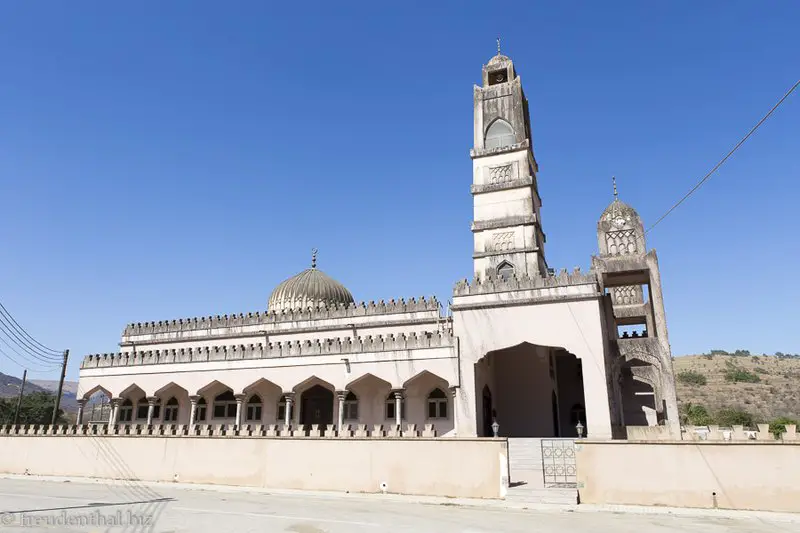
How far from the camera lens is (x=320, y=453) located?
17203 millimetres

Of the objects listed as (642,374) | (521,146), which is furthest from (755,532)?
(521,146)

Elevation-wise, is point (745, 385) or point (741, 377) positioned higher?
point (741, 377)

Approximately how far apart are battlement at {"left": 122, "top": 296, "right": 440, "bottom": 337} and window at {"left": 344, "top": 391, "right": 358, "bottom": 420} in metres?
5.75

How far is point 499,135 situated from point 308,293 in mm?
16771

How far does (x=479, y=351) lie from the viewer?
927 inches

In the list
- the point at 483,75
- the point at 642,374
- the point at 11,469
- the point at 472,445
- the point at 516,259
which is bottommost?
the point at 11,469

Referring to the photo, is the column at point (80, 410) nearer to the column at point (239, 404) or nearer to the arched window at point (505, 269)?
the column at point (239, 404)

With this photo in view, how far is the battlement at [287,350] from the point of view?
25672 mm

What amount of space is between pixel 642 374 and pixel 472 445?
53.8ft

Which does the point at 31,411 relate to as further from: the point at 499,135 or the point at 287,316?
the point at 499,135

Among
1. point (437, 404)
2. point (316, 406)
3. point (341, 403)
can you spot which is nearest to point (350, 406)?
point (341, 403)

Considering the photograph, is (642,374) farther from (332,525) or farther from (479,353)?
(332,525)

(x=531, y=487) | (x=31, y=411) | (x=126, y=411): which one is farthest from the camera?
(x=31, y=411)

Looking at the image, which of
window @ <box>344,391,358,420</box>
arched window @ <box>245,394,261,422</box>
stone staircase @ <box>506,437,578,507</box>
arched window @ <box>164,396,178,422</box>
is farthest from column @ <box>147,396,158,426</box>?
stone staircase @ <box>506,437,578,507</box>
